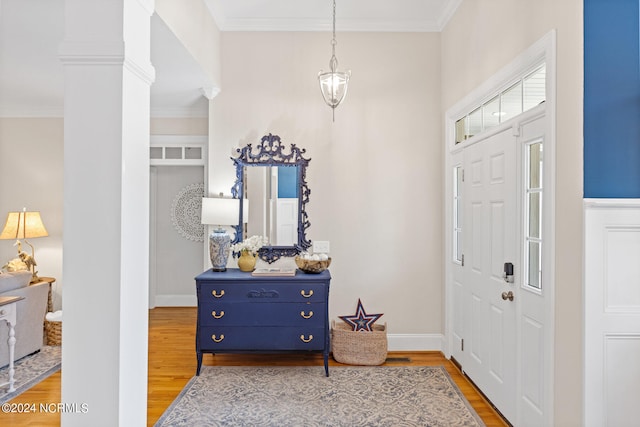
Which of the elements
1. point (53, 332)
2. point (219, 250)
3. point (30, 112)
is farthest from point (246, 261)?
point (30, 112)

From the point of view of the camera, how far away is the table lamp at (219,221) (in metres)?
3.70

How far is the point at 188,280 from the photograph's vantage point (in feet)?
19.2

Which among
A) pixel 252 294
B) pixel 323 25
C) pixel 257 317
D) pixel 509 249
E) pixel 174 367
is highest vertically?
pixel 323 25

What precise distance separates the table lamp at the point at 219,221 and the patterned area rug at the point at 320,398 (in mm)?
939

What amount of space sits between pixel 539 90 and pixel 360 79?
2035 millimetres

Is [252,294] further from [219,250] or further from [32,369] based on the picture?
[32,369]

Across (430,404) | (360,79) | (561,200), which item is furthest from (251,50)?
(430,404)

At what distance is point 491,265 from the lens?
290 centimetres

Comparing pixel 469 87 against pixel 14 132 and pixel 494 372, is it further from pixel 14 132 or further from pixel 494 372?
pixel 14 132

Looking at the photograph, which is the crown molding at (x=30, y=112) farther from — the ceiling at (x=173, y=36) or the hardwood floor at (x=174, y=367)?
the hardwood floor at (x=174, y=367)

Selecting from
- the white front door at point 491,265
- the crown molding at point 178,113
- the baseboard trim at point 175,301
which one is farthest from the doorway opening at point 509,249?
the baseboard trim at point 175,301

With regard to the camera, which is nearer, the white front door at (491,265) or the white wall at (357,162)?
the white front door at (491,265)

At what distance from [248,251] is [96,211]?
2.16m

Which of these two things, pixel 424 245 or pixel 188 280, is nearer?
pixel 424 245
